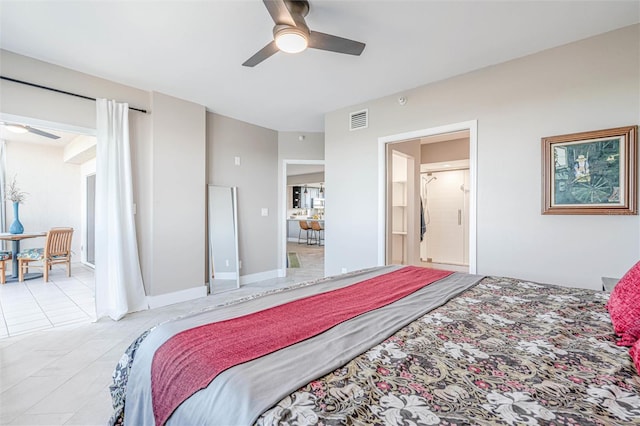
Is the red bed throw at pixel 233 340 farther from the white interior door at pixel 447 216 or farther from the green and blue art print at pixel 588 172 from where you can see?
the white interior door at pixel 447 216

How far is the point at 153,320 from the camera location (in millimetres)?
3135

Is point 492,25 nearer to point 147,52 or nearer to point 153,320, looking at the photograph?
point 147,52

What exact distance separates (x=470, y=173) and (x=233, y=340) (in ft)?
9.63

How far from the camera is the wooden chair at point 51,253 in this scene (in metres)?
4.71

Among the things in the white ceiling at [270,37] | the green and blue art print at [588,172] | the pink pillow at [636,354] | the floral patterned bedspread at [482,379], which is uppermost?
the white ceiling at [270,37]

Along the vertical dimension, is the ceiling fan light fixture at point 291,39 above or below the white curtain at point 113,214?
above

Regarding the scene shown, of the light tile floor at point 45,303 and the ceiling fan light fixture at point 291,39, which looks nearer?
the ceiling fan light fixture at point 291,39

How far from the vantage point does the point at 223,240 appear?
4.49 m

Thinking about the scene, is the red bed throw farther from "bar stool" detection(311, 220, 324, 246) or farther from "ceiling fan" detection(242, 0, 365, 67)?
"bar stool" detection(311, 220, 324, 246)

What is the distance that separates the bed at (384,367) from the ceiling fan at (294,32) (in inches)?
67.8

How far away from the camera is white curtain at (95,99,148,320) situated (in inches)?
124

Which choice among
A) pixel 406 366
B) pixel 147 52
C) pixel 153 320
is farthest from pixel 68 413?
pixel 147 52

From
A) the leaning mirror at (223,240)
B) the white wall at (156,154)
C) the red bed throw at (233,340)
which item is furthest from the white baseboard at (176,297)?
the red bed throw at (233,340)

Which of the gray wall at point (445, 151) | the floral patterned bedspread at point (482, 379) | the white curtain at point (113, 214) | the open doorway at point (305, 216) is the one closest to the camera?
the floral patterned bedspread at point (482, 379)
